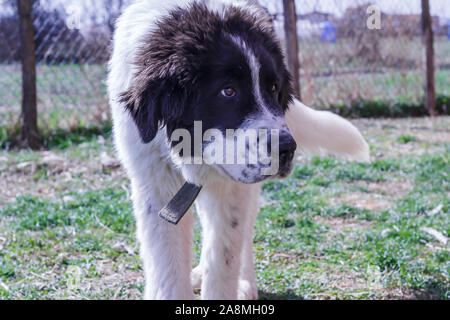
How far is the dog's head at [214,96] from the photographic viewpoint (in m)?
2.10

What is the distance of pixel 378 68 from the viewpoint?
787 centimetres

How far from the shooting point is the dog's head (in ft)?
6.88

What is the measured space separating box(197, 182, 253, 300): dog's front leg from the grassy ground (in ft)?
1.60

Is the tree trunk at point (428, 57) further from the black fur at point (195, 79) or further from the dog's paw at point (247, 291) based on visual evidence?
the black fur at point (195, 79)

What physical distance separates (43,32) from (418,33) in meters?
5.13

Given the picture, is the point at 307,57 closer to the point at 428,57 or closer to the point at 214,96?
the point at 428,57

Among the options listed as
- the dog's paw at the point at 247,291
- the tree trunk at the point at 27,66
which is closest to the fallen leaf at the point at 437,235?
the dog's paw at the point at 247,291

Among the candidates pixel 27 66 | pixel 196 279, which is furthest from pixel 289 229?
pixel 27 66

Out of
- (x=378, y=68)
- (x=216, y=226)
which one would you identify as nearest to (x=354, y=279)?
(x=216, y=226)

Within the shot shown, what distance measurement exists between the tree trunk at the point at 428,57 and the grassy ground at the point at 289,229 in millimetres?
2136

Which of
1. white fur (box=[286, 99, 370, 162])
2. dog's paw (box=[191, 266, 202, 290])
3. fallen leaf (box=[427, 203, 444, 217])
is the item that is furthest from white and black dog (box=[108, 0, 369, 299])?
fallen leaf (box=[427, 203, 444, 217])

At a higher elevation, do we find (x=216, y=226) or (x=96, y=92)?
(x=96, y=92)

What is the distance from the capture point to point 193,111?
2.20m
